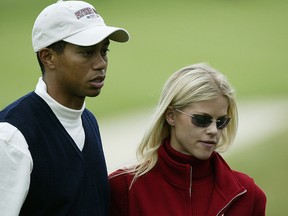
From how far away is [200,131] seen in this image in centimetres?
355

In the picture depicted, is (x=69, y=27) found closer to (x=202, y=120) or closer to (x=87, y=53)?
(x=87, y=53)

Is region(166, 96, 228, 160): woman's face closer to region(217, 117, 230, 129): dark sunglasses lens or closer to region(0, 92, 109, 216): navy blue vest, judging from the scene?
region(217, 117, 230, 129): dark sunglasses lens

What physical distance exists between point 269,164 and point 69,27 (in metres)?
2.40

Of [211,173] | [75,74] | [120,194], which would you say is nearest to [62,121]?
[75,74]

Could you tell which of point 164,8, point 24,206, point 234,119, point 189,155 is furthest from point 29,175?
point 164,8

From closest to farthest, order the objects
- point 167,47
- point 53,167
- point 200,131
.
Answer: point 53,167
point 200,131
point 167,47

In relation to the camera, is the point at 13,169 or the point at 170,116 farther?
the point at 170,116

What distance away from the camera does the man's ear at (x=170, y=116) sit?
3.65m

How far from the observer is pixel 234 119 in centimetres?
371

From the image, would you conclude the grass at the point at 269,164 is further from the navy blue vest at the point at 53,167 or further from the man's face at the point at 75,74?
the man's face at the point at 75,74

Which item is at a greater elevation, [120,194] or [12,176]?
[12,176]

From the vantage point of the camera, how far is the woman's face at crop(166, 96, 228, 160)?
11.6 ft

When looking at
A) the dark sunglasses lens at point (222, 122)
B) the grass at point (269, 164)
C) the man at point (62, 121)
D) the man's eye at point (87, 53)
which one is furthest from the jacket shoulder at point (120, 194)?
the grass at point (269, 164)

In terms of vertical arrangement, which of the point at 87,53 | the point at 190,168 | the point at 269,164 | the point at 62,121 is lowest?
the point at 269,164
